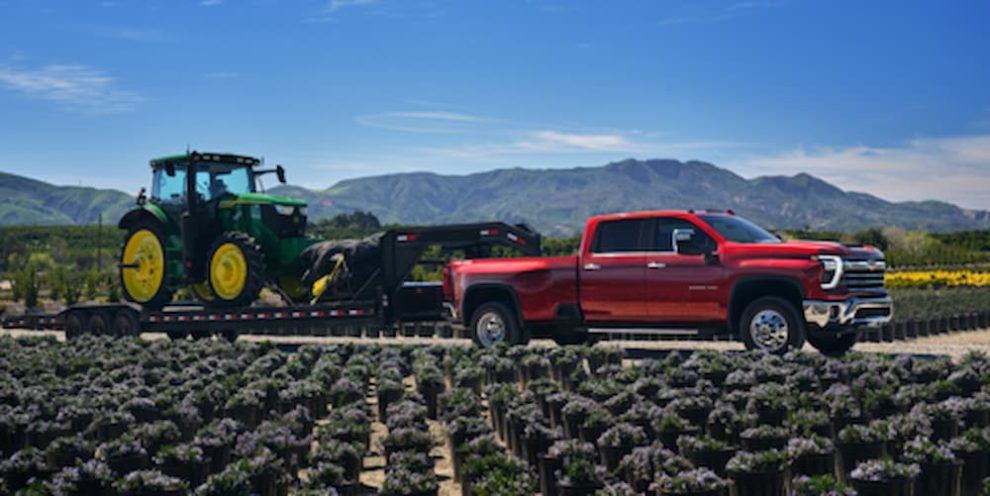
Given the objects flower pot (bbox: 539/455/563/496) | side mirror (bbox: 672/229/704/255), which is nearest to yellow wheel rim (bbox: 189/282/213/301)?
side mirror (bbox: 672/229/704/255)

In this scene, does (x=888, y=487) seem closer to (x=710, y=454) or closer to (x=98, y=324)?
(x=710, y=454)

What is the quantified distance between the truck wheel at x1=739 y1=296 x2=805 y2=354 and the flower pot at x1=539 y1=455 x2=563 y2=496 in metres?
7.31

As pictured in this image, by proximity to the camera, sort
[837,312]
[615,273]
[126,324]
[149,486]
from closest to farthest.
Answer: [149,486] < [837,312] < [615,273] < [126,324]

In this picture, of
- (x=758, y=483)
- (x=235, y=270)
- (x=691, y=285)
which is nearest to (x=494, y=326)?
(x=691, y=285)

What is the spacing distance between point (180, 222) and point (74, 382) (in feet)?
26.4

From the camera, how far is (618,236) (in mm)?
16359

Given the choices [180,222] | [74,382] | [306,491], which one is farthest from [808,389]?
[180,222]

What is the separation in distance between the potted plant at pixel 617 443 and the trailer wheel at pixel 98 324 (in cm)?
1583

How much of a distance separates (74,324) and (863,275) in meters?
16.2

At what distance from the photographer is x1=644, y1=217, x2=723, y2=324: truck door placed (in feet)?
50.6

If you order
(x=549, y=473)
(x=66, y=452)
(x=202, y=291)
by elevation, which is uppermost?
(x=202, y=291)

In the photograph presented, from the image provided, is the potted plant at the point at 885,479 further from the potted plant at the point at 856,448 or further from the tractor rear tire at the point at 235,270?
the tractor rear tire at the point at 235,270

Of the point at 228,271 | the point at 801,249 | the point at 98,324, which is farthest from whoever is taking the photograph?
the point at 98,324

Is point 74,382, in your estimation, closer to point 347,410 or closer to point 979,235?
point 347,410
